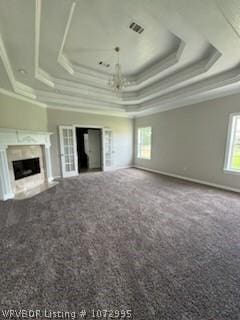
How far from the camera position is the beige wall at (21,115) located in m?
3.75

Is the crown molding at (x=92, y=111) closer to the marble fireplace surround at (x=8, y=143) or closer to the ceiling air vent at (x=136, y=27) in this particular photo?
the marble fireplace surround at (x=8, y=143)

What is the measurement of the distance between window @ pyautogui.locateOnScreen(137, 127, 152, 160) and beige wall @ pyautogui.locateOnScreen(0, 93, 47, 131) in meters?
4.45

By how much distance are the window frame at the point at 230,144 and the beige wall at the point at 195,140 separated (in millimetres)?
88

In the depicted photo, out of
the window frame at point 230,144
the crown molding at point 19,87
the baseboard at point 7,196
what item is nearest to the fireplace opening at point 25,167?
the baseboard at point 7,196

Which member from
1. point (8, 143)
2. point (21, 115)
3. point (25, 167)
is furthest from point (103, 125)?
point (8, 143)

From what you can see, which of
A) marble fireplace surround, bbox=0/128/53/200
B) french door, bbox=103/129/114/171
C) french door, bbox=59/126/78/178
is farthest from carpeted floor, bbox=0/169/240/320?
french door, bbox=103/129/114/171

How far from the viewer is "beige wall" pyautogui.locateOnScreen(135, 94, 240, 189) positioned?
4.16m

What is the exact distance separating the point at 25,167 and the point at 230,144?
6271 millimetres

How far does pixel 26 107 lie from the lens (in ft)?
14.6

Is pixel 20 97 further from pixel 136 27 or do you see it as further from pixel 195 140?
pixel 195 140

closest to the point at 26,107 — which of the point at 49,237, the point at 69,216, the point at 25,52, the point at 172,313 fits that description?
the point at 25,52

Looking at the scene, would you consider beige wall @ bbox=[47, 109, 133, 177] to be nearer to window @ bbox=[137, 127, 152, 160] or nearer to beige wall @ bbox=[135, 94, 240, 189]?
window @ bbox=[137, 127, 152, 160]

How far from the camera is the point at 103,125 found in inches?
261

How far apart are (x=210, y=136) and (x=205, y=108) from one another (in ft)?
3.05
